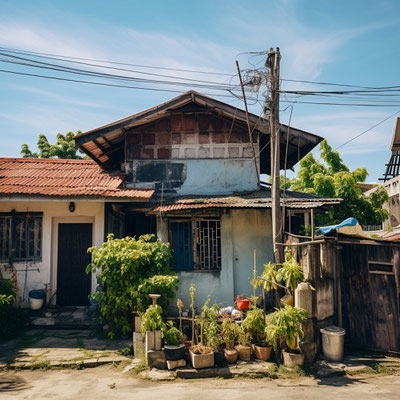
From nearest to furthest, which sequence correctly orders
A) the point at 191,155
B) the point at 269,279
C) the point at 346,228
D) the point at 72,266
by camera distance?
the point at 269,279 < the point at 346,228 < the point at 72,266 < the point at 191,155

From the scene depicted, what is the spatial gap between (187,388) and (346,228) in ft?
16.7

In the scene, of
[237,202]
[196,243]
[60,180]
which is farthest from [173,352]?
[60,180]

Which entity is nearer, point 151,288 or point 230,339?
point 230,339

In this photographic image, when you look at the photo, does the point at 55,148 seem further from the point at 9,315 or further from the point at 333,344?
the point at 333,344

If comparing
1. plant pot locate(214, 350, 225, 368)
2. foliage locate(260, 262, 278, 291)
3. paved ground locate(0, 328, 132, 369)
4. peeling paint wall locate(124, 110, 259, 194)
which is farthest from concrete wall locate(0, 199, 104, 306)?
foliage locate(260, 262, 278, 291)

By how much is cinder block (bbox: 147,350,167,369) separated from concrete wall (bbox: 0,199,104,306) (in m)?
4.05

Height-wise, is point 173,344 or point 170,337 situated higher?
point 170,337

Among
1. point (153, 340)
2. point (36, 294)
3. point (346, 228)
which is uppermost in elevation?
point (346, 228)

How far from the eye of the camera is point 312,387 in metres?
5.91

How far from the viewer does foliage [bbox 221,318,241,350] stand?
705cm

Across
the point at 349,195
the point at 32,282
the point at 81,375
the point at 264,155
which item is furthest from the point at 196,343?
the point at 349,195

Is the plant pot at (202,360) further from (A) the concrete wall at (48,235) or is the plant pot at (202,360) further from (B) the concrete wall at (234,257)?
(A) the concrete wall at (48,235)

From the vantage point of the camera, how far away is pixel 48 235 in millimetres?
10344

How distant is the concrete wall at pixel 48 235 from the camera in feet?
33.4
